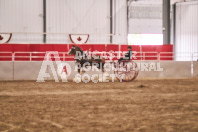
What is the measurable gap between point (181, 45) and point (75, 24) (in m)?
12.7

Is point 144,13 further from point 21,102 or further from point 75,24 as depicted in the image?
point 21,102

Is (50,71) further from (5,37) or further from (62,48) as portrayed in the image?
(5,37)

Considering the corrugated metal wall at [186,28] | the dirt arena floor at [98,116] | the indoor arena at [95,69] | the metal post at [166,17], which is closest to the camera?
the dirt arena floor at [98,116]

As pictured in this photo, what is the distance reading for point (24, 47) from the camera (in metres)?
21.7

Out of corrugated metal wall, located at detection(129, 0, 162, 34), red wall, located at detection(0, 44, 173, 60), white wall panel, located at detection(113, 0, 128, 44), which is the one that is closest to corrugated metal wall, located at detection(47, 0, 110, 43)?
white wall panel, located at detection(113, 0, 128, 44)

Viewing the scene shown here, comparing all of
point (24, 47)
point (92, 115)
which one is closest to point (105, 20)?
point (24, 47)

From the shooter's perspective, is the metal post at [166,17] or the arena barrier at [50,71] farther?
the metal post at [166,17]

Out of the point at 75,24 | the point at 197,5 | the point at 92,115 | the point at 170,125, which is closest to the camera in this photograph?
the point at 170,125

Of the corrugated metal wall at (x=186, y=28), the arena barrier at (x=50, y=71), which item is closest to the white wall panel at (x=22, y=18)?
the arena barrier at (x=50, y=71)

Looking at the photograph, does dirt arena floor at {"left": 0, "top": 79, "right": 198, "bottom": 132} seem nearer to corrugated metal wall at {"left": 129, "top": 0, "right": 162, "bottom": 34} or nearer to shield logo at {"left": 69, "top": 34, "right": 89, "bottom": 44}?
shield logo at {"left": 69, "top": 34, "right": 89, "bottom": 44}

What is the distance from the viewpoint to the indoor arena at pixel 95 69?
15.7 feet

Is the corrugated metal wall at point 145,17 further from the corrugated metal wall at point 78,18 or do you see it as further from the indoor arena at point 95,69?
the corrugated metal wall at point 78,18

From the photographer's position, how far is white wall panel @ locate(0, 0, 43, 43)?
909 inches

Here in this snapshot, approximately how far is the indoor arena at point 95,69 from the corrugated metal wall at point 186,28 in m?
0.10
